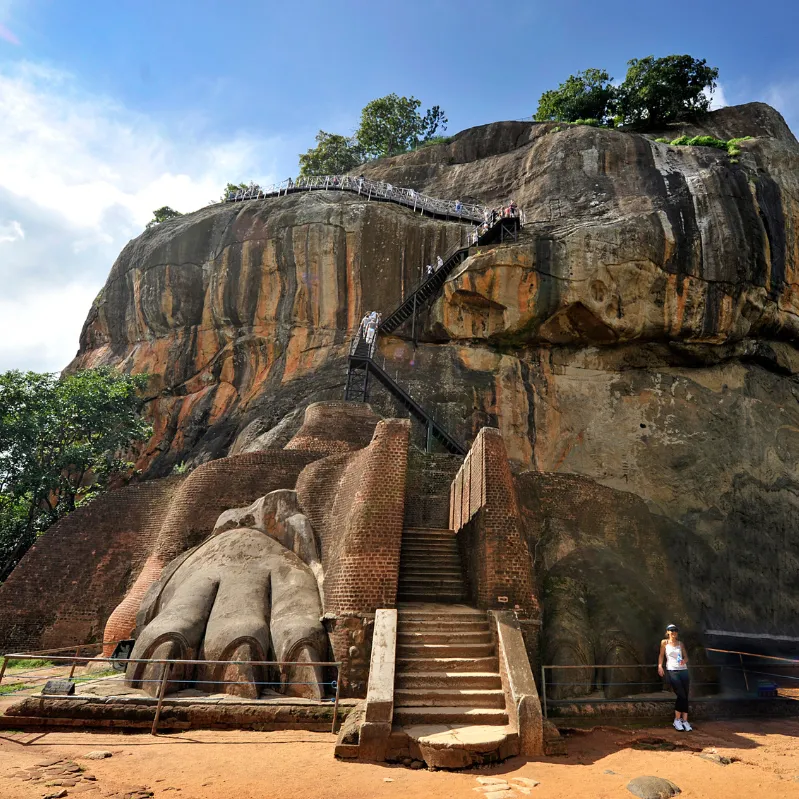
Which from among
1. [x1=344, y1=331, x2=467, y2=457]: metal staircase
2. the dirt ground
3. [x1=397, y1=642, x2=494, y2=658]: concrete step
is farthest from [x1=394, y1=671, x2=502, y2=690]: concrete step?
[x1=344, y1=331, x2=467, y2=457]: metal staircase

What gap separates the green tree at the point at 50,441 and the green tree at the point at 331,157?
26.9 metres

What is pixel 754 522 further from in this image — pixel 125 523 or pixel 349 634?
pixel 125 523

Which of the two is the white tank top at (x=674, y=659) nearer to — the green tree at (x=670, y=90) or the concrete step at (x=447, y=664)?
the concrete step at (x=447, y=664)

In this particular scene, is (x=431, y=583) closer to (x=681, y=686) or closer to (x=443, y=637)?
(x=443, y=637)

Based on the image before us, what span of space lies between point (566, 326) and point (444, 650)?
66.1 feet

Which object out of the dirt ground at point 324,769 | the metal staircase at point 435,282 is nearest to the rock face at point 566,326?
the metal staircase at point 435,282

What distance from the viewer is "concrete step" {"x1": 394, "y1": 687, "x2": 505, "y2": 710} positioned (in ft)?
22.8

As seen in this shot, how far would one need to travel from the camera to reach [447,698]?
7.02m

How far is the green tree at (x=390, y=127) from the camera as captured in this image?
46594 millimetres

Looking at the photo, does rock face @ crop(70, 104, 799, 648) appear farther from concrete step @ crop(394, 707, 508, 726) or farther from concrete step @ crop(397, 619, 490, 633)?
concrete step @ crop(394, 707, 508, 726)

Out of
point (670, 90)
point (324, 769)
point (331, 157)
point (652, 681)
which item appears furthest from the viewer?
point (331, 157)

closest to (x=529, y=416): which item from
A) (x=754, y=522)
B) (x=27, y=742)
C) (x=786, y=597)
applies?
(x=754, y=522)

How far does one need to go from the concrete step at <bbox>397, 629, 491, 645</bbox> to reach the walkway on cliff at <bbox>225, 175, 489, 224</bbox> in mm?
25691

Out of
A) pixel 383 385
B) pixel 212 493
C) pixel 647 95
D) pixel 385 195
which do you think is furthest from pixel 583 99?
pixel 212 493
